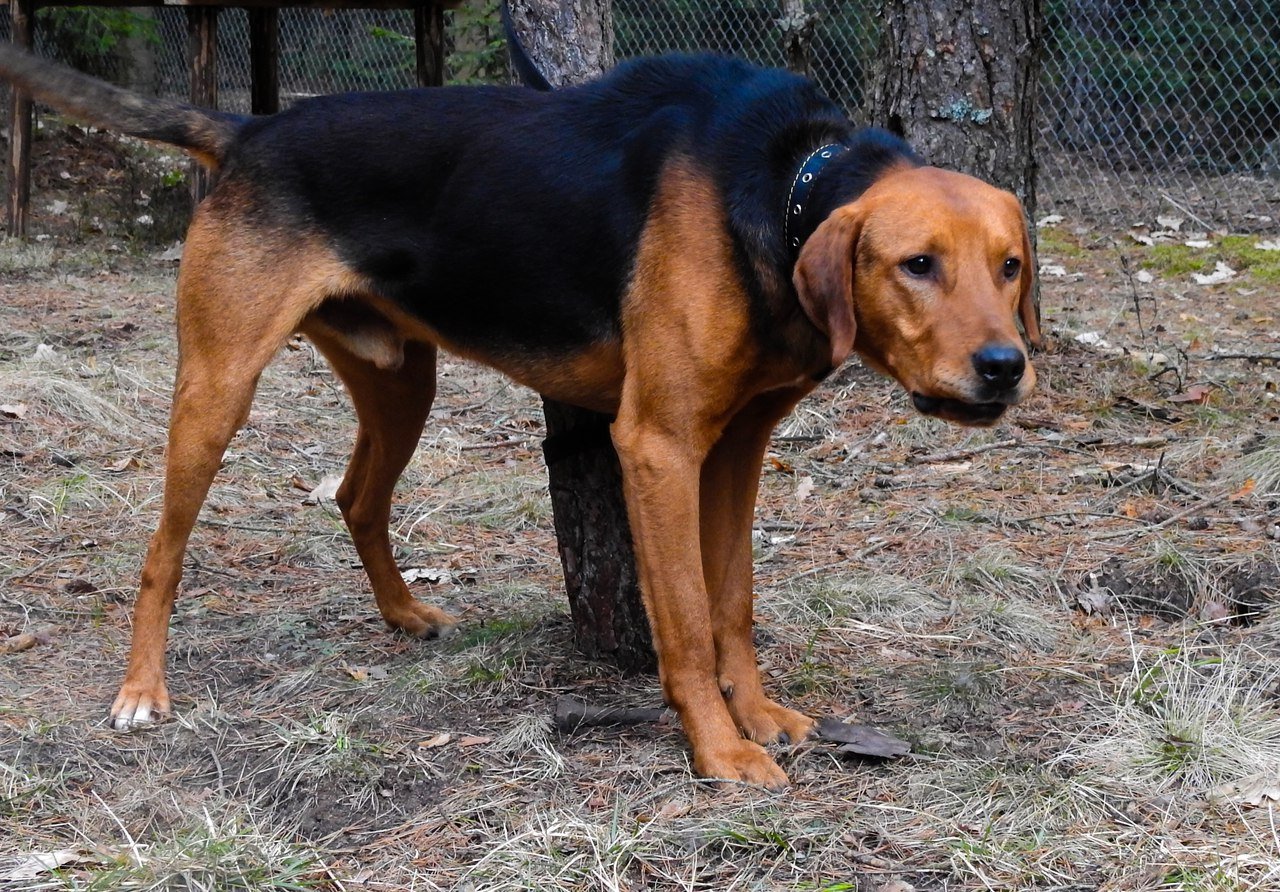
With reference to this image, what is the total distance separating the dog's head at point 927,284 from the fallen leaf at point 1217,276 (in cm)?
738

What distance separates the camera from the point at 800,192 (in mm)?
3377

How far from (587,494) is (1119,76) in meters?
11.2

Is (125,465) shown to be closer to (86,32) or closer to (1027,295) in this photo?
(1027,295)

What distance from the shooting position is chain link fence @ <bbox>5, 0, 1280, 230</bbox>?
1294 centimetres

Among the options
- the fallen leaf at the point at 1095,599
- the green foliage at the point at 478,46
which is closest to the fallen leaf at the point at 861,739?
the fallen leaf at the point at 1095,599

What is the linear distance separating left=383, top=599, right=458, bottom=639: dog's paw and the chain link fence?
868cm

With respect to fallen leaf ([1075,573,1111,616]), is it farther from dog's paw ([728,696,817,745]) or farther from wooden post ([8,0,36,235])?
wooden post ([8,0,36,235])

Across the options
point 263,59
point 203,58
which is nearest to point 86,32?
point 263,59

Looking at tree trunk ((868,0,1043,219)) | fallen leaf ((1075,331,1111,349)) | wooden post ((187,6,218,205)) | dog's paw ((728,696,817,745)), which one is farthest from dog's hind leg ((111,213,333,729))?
wooden post ((187,6,218,205))

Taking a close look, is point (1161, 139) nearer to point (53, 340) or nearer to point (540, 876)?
point (53, 340)

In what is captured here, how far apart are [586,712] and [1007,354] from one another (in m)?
1.62

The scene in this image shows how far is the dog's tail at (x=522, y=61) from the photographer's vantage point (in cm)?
411

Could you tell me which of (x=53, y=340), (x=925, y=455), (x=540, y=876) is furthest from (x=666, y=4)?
(x=540, y=876)

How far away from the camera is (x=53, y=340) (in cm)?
804
